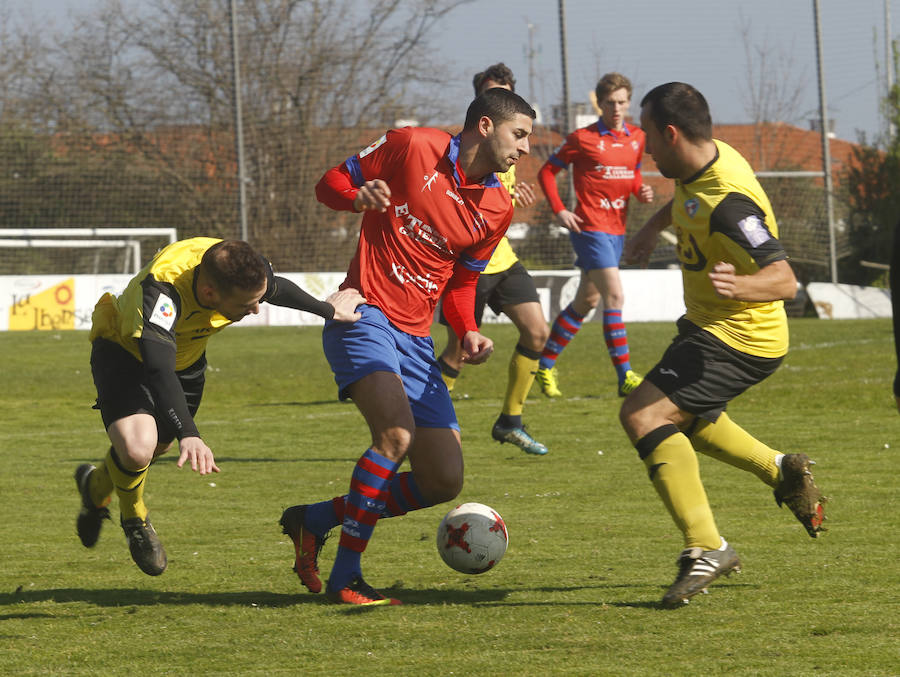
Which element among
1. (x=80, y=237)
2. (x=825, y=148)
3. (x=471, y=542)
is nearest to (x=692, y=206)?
(x=471, y=542)

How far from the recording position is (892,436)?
8594 mm

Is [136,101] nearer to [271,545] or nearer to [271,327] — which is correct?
[271,327]

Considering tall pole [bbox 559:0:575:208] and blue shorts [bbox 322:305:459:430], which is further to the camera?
tall pole [bbox 559:0:575:208]

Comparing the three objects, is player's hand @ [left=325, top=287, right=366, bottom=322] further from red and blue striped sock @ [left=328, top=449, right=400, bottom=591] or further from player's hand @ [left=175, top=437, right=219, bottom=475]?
player's hand @ [left=175, top=437, right=219, bottom=475]

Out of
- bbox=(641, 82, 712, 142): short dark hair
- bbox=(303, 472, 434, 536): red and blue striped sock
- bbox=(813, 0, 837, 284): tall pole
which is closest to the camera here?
bbox=(641, 82, 712, 142): short dark hair

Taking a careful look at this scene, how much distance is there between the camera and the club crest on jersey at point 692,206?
4.80 metres

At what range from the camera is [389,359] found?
16.1ft

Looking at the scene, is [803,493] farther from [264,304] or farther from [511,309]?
[264,304]

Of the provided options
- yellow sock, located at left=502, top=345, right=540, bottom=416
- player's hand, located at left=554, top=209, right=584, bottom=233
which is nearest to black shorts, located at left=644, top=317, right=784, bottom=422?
yellow sock, located at left=502, top=345, right=540, bottom=416

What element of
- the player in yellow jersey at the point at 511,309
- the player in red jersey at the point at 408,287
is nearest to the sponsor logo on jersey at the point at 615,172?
the player in yellow jersey at the point at 511,309

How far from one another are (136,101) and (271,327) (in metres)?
6.99

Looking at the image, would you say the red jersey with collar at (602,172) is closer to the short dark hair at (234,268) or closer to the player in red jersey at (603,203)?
the player in red jersey at (603,203)

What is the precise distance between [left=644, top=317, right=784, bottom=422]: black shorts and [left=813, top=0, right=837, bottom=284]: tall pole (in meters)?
21.0

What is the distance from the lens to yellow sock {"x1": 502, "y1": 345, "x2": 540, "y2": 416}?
336 inches
